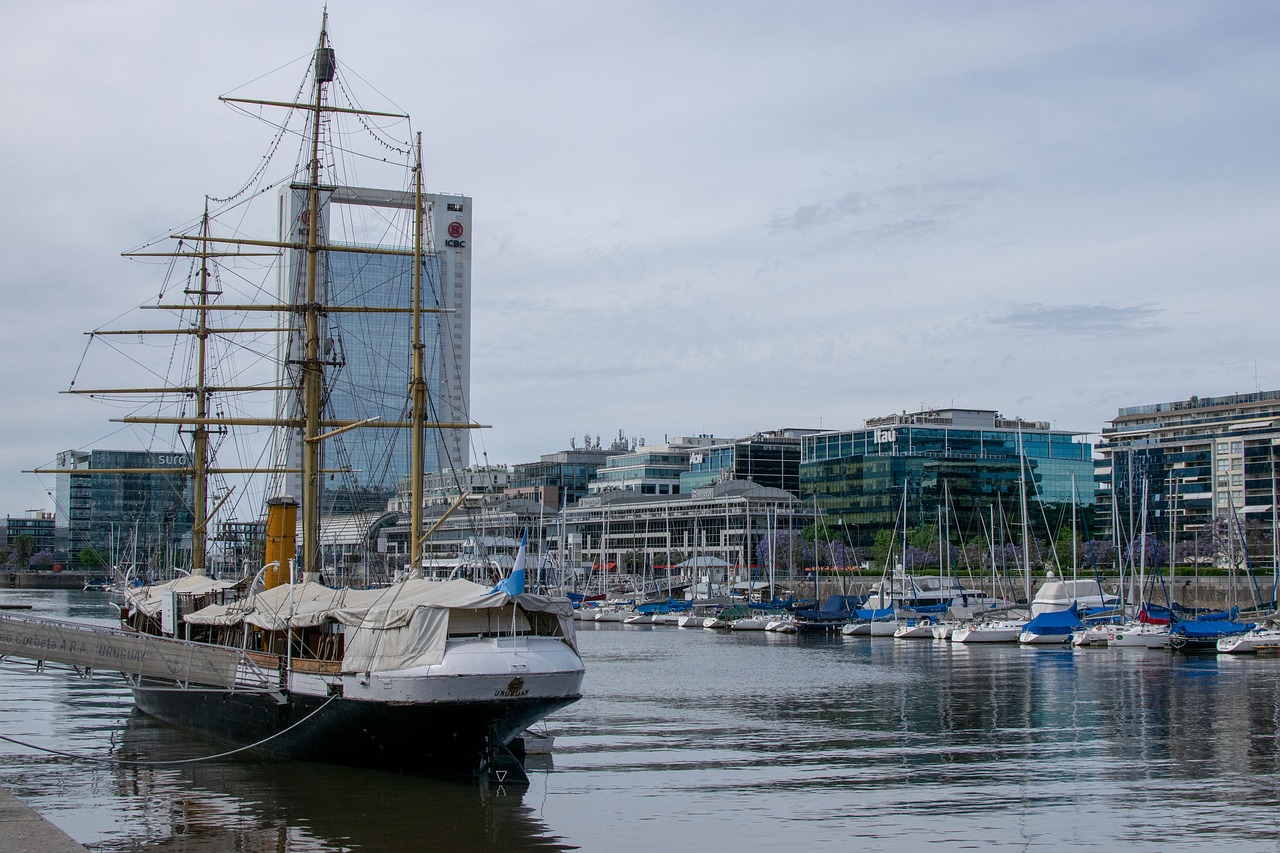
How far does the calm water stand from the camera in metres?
30.8

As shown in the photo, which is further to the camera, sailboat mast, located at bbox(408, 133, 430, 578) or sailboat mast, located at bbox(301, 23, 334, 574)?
sailboat mast, located at bbox(301, 23, 334, 574)

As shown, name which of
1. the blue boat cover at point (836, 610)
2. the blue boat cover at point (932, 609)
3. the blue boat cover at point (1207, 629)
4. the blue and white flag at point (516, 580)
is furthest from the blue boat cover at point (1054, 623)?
the blue and white flag at point (516, 580)

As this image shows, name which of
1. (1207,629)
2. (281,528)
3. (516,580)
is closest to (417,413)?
(516,580)

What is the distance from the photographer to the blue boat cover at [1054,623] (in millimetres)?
102562

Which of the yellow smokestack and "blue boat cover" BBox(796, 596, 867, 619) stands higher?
the yellow smokestack

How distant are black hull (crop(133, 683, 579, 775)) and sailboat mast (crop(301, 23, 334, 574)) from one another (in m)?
13.0

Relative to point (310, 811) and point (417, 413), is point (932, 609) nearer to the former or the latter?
point (417, 413)

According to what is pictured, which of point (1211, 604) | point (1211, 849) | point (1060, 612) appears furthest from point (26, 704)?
point (1211, 604)

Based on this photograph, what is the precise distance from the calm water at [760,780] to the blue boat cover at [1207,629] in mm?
26930

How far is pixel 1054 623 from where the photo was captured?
102688 mm

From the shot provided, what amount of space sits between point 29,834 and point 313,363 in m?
34.0

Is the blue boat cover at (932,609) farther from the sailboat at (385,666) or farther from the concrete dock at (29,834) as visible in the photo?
the concrete dock at (29,834)

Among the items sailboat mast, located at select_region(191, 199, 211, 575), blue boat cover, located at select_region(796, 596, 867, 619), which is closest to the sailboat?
sailboat mast, located at select_region(191, 199, 211, 575)

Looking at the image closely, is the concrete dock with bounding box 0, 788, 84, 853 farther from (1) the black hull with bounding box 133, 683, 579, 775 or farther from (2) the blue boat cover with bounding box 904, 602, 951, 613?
(2) the blue boat cover with bounding box 904, 602, 951, 613
